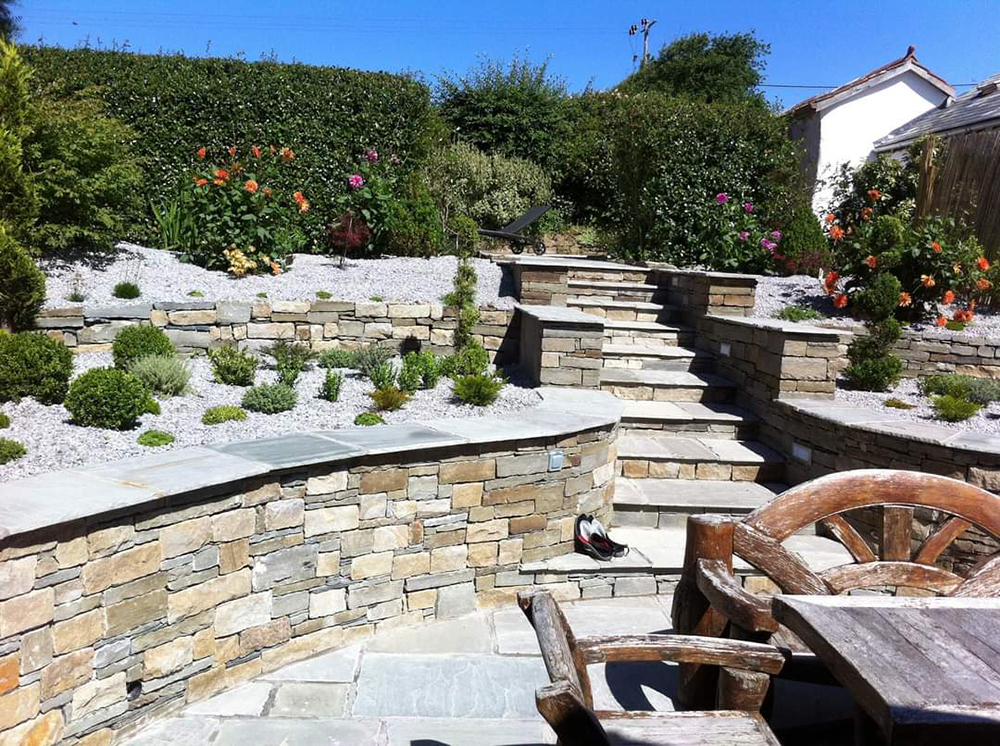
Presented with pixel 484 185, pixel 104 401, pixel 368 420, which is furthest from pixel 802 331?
pixel 484 185

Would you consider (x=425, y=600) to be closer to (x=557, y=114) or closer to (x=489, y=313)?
(x=489, y=313)

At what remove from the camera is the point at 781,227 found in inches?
391

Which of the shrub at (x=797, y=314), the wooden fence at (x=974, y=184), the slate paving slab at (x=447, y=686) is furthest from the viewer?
the wooden fence at (x=974, y=184)

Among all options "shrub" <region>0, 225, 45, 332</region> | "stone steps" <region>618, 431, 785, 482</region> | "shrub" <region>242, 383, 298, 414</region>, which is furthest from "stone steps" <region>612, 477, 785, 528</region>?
"shrub" <region>0, 225, 45, 332</region>

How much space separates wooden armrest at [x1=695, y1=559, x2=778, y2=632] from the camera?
7.61 ft

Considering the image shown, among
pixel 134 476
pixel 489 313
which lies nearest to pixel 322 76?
pixel 489 313

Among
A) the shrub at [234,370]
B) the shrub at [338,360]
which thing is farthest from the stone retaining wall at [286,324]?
the shrub at [234,370]

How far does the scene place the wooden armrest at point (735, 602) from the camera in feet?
7.61

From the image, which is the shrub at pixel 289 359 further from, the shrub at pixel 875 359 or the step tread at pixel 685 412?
the shrub at pixel 875 359

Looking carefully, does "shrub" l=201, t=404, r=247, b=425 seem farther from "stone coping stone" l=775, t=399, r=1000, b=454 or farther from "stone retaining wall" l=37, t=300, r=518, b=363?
"stone coping stone" l=775, t=399, r=1000, b=454

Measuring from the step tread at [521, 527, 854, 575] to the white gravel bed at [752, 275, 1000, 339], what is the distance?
10.1 ft

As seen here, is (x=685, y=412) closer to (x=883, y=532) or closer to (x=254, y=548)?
(x=883, y=532)

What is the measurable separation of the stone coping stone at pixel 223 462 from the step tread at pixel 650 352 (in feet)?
5.90

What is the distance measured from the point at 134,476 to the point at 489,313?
390cm
